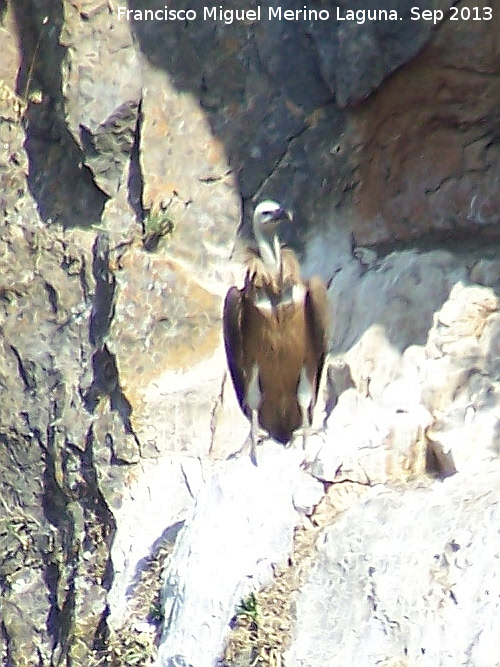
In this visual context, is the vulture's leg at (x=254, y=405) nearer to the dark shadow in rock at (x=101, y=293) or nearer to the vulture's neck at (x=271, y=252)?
the vulture's neck at (x=271, y=252)

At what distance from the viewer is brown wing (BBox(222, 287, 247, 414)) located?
3980 millimetres

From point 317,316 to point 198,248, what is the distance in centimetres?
99

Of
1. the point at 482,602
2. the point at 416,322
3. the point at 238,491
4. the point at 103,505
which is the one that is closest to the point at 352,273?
the point at 416,322

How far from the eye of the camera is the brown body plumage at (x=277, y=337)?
3.89 m

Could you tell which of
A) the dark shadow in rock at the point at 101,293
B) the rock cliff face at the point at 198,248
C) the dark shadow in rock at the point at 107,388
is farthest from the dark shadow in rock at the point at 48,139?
the dark shadow in rock at the point at 107,388

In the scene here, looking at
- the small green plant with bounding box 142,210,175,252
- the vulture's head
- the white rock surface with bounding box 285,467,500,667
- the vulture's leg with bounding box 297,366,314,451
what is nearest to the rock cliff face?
the small green plant with bounding box 142,210,175,252

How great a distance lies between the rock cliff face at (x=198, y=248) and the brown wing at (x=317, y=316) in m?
0.36

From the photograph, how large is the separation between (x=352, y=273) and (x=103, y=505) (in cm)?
156

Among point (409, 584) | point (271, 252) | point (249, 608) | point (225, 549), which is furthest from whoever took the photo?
point (271, 252)

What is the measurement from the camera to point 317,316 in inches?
154

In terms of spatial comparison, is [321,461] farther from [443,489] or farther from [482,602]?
[482,602]

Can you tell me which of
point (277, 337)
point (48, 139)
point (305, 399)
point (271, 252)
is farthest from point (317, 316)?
point (48, 139)

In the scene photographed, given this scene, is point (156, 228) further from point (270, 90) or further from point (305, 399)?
point (305, 399)

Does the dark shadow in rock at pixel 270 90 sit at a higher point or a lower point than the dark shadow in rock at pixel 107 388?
higher
